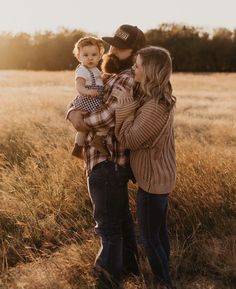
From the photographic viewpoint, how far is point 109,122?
335 centimetres

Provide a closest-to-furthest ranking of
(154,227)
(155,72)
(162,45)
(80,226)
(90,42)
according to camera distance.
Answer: (155,72) → (154,227) → (90,42) → (80,226) → (162,45)

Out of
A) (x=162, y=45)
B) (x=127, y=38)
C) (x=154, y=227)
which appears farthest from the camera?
(x=162, y=45)

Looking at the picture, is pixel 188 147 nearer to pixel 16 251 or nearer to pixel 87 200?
pixel 87 200

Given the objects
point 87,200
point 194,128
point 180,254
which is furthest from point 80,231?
point 194,128

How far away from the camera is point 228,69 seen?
5094 cm

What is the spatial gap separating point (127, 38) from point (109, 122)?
0.54 meters

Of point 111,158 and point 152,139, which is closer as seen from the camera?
point 152,139

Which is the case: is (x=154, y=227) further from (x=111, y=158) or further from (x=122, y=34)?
(x=122, y=34)

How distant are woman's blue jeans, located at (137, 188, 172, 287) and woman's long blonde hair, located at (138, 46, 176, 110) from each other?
0.65m

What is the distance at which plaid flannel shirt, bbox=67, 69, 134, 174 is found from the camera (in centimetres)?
332

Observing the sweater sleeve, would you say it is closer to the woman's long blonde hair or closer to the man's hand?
the woman's long blonde hair

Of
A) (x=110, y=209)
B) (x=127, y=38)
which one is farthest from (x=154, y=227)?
(x=127, y=38)

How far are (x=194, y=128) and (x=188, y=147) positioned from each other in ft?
16.7

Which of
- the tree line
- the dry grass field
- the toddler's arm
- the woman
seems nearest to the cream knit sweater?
the woman
